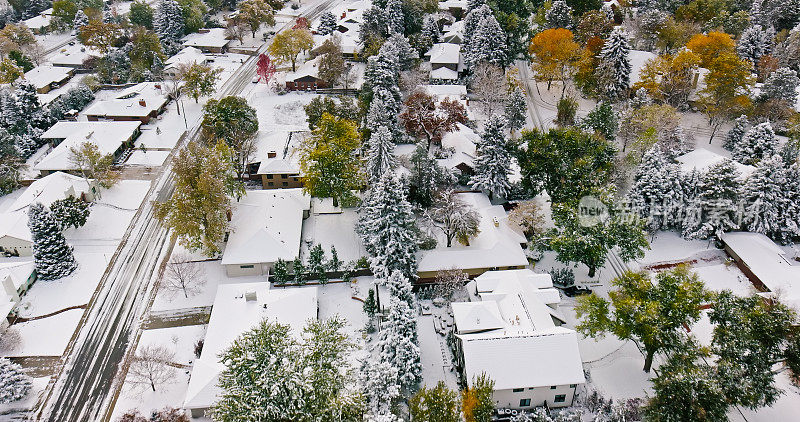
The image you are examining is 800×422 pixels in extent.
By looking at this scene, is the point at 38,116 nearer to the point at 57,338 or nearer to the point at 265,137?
the point at 265,137

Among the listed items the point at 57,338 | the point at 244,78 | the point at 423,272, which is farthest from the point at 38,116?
the point at 423,272

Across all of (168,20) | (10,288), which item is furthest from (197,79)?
(10,288)

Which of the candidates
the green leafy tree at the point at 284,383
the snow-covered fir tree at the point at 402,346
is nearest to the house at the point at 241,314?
the green leafy tree at the point at 284,383

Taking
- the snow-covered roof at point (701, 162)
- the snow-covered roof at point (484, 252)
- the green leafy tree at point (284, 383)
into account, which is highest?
the green leafy tree at point (284, 383)

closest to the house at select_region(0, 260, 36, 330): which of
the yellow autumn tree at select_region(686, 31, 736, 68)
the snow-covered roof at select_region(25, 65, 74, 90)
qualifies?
the snow-covered roof at select_region(25, 65, 74, 90)

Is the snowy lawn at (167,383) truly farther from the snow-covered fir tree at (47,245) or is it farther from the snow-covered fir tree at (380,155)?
the snow-covered fir tree at (380,155)

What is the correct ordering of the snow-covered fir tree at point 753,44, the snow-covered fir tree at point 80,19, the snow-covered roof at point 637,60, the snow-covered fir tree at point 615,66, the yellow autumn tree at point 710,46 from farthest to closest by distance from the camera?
the snow-covered fir tree at point 80,19 < the snow-covered fir tree at point 753,44 < the snow-covered roof at point 637,60 < the snow-covered fir tree at point 615,66 < the yellow autumn tree at point 710,46
